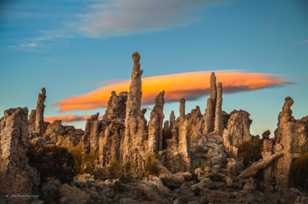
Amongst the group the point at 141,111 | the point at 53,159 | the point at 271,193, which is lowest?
the point at 271,193

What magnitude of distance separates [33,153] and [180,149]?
39.8m

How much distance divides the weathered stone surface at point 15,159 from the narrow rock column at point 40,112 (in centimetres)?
7308

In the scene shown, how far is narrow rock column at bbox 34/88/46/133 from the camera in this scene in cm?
11674

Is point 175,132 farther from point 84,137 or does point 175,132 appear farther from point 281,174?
point 281,174

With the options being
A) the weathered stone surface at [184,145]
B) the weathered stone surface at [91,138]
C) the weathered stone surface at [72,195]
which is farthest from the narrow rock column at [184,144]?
the weathered stone surface at [72,195]

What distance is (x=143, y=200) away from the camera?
5381 centimetres

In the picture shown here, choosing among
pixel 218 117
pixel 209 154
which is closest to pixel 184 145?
pixel 209 154

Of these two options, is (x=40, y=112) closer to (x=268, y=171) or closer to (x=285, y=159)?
(x=268, y=171)

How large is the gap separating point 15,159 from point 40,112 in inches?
3008

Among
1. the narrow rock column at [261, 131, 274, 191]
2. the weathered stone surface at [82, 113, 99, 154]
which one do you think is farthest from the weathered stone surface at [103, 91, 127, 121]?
the narrow rock column at [261, 131, 274, 191]

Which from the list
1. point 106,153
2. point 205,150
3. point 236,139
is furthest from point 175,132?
point 236,139

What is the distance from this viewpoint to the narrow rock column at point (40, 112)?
117 metres

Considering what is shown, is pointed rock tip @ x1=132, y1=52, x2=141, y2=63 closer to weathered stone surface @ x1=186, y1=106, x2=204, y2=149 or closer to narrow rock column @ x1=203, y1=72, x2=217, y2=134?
weathered stone surface @ x1=186, y1=106, x2=204, y2=149

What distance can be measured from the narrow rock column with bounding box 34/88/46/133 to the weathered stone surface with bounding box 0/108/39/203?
73076 millimetres
